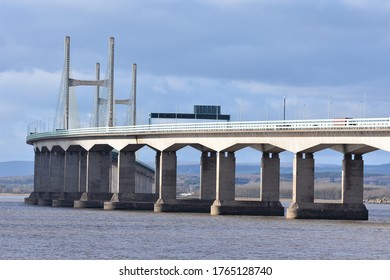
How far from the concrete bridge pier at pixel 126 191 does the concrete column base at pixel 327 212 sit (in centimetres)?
3413

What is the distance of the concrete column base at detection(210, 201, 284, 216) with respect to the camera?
440 ft

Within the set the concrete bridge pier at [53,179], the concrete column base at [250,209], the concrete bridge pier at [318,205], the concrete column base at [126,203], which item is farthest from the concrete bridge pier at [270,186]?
the concrete bridge pier at [53,179]

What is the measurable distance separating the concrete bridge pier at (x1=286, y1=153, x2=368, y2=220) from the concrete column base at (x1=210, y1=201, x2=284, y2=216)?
358 inches

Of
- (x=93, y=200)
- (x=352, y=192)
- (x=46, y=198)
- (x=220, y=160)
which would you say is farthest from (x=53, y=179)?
(x=352, y=192)

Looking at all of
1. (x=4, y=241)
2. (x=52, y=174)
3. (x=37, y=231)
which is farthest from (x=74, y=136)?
(x=4, y=241)

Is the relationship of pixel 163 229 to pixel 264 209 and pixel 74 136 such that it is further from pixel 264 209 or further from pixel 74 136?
pixel 74 136

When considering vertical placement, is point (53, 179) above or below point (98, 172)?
below

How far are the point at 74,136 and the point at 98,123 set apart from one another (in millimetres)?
21295

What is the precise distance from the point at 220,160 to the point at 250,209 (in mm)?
6405

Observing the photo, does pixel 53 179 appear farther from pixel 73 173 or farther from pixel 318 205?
pixel 318 205

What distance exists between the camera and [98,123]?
19062 cm

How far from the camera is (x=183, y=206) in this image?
478 feet

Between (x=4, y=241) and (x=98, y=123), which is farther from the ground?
(x=98, y=123)
